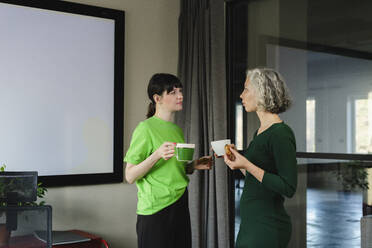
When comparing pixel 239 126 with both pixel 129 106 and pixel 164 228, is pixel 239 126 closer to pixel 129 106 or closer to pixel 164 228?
pixel 129 106

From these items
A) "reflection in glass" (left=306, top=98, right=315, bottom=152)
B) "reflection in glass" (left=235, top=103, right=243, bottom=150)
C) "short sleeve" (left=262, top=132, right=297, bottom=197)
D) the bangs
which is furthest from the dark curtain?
"short sleeve" (left=262, top=132, right=297, bottom=197)

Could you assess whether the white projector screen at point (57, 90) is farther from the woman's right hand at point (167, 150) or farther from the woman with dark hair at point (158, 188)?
the woman's right hand at point (167, 150)

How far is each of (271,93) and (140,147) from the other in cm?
64

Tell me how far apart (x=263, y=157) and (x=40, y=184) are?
1714mm

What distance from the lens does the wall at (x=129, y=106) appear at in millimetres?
3360

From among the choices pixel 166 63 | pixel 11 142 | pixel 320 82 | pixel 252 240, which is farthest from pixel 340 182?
pixel 11 142

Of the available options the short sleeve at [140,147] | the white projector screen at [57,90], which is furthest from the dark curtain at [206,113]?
the short sleeve at [140,147]

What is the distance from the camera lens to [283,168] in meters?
1.86

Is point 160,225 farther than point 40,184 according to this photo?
No

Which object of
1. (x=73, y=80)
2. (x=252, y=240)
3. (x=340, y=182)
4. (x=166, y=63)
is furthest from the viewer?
(x=166, y=63)

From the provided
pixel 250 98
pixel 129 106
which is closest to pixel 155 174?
pixel 250 98

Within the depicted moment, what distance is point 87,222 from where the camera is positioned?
343cm

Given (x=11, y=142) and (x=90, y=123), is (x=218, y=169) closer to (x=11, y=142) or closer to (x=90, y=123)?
(x=90, y=123)

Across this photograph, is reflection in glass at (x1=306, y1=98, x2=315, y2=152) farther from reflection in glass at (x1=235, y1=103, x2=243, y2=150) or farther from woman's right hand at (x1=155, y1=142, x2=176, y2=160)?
Answer: woman's right hand at (x1=155, y1=142, x2=176, y2=160)
